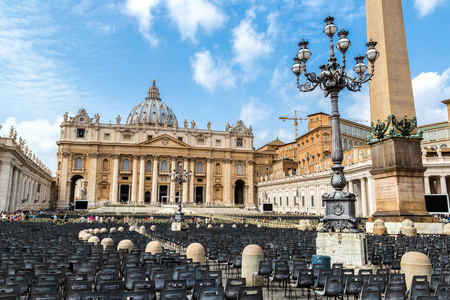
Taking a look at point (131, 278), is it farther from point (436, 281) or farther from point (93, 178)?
point (93, 178)

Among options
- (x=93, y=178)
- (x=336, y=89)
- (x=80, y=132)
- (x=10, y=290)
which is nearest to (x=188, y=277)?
(x=10, y=290)

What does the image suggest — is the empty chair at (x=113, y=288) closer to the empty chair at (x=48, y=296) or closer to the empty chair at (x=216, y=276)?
the empty chair at (x=48, y=296)

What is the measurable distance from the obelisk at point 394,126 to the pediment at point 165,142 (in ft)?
228

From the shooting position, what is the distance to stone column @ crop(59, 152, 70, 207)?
80.9 m

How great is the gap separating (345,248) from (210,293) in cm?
635

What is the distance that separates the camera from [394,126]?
69.6 ft

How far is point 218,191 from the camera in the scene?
305 feet

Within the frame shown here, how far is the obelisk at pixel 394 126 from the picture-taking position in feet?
68.1

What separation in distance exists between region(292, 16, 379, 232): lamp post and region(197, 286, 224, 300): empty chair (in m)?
6.30

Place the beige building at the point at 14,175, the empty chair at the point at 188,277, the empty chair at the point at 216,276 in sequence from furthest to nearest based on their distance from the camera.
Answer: the beige building at the point at 14,175, the empty chair at the point at 188,277, the empty chair at the point at 216,276

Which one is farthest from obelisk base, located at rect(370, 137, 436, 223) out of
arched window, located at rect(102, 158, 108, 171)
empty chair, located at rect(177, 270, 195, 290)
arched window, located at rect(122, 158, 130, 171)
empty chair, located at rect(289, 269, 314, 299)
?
arched window, located at rect(102, 158, 108, 171)

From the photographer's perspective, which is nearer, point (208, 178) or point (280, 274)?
point (280, 274)

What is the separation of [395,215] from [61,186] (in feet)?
261

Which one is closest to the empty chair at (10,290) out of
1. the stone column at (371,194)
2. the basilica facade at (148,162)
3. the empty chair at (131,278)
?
the empty chair at (131,278)
